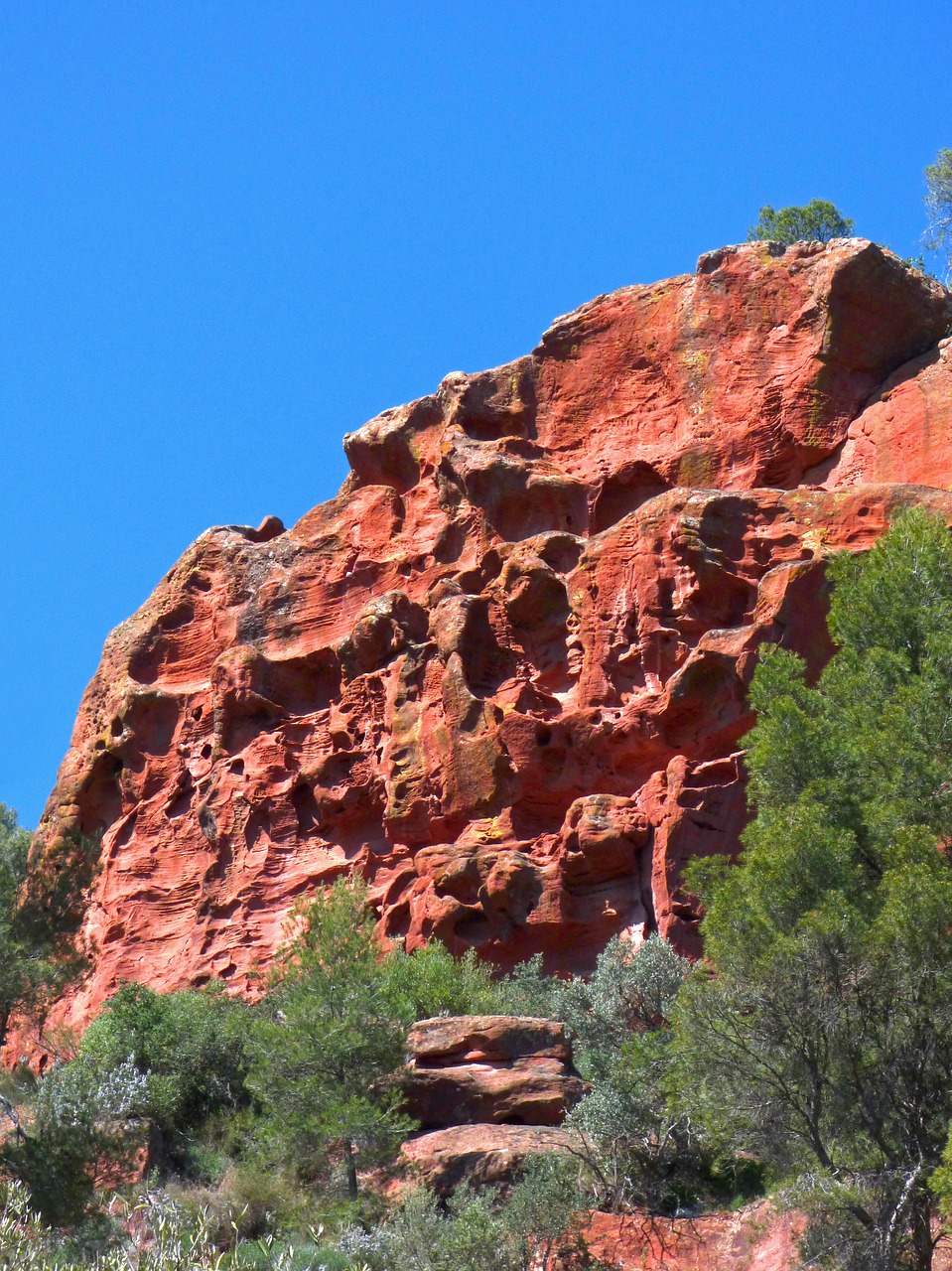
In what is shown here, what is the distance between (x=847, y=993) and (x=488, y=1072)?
23.6 ft

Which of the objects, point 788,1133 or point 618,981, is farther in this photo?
point 618,981

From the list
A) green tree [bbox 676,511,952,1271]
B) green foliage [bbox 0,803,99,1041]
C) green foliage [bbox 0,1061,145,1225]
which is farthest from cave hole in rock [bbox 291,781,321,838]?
green tree [bbox 676,511,952,1271]

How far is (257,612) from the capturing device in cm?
3781

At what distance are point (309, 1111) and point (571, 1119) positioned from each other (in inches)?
135

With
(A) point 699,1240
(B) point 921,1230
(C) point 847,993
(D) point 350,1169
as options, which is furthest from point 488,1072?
(B) point 921,1230

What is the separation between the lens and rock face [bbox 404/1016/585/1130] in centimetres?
2422

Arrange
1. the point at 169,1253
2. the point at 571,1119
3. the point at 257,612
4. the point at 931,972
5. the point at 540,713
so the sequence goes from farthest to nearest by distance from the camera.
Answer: the point at 257,612 → the point at 540,713 → the point at 571,1119 → the point at 931,972 → the point at 169,1253

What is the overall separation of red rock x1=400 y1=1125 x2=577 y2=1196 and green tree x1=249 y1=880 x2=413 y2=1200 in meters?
0.43

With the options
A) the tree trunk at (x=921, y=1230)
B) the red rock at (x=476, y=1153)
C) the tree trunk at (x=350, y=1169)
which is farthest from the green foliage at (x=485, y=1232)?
the tree trunk at (x=921, y=1230)

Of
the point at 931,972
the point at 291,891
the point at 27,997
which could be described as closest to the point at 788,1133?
the point at 931,972

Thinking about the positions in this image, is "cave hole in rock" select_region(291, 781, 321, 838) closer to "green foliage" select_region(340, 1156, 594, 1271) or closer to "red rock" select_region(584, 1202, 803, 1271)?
"green foliage" select_region(340, 1156, 594, 1271)

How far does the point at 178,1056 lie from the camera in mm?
27453

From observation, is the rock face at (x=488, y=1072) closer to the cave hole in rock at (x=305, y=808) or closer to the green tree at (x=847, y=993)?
the green tree at (x=847, y=993)

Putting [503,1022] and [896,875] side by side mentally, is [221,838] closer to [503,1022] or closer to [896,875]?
[503,1022]
